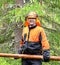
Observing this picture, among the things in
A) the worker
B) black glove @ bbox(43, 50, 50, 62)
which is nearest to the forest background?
the worker

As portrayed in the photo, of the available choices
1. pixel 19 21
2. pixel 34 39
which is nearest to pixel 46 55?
pixel 34 39

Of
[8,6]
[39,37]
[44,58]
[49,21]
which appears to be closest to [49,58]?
[44,58]

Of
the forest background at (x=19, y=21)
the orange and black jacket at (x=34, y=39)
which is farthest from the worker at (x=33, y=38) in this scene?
the forest background at (x=19, y=21)

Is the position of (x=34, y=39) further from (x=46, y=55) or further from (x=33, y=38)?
(x=46, y=55)

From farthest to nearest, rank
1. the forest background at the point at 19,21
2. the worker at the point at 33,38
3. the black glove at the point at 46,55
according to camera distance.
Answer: the forest background at the point at 19,21 < the worker at the point at 33,38 < the black glove at the point at 46,55

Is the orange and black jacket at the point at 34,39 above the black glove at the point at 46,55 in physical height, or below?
above

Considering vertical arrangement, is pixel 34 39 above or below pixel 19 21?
below

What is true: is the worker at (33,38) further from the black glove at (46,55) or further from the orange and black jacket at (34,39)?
the black glove at (46,55)

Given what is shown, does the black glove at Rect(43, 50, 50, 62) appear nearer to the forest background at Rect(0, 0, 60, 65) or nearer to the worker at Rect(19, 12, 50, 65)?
the worker at Rect(19, 12, 50, 65)

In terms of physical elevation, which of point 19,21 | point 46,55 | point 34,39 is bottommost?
point 46,55

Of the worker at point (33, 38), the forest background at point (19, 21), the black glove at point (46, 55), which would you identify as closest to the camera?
the black glove at point (46, 55)

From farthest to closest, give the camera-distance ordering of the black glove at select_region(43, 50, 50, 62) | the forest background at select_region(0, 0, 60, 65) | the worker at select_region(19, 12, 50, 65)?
the forest background at select_region(0, 0, 60, 65)
the worker at select_region(19, 12, 50, 65)
the black glove at select_region(43, 50, 50, 62)

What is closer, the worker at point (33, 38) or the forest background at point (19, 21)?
the worker at point (33, 38)

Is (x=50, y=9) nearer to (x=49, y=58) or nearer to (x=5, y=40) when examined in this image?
(x=5, y=40)
